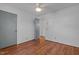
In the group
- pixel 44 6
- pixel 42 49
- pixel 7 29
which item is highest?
pixel 44 6

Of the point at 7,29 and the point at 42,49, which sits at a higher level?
the point at 7,29

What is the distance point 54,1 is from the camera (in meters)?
1.80

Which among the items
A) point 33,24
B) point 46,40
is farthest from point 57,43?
point 33,24

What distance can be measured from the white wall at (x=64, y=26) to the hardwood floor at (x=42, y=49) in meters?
0.10

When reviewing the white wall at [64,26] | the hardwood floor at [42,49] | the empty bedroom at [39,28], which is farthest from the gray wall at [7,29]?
the white wall at [64,26]

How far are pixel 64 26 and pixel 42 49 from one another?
65cm

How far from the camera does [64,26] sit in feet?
5.92

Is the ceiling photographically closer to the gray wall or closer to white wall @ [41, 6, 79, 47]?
white wall @ [41, 6, 79, 47]

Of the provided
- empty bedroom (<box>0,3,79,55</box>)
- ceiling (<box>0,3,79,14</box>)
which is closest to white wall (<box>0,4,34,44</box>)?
empty bedroom (<box>0,3,79,55</box>)

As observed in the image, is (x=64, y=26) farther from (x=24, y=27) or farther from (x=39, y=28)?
(x=24, y=27)

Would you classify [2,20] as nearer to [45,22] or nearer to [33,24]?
[33,24]

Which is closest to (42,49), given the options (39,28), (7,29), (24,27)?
(39,28)

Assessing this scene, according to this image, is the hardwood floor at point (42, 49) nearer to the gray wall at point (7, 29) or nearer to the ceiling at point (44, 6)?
the gray wall at point (7, 29)

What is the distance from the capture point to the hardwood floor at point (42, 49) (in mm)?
1758
